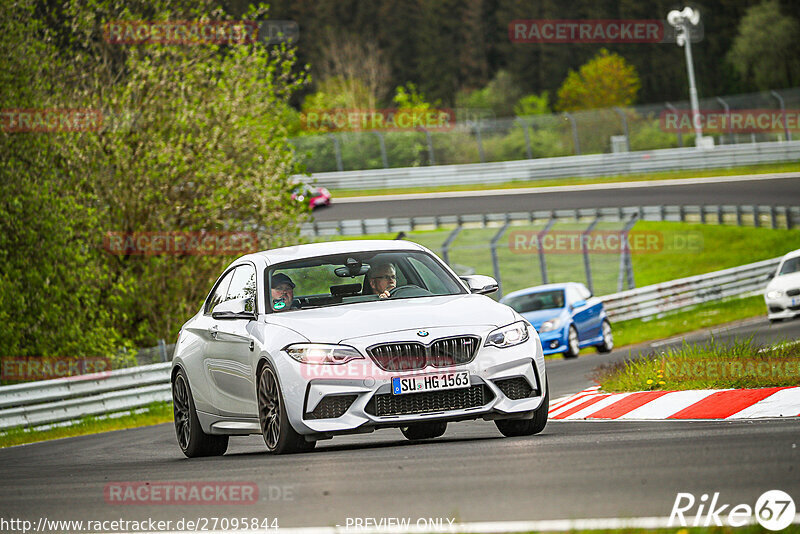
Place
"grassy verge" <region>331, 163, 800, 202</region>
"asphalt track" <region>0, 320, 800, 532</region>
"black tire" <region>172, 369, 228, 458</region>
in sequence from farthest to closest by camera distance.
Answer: "grassy verge" <region>331, 163, 800, 202</region>, "black tire" <region>172, 369, 228, 458</region>, "asphalt track" <region>0, 320, 800, 532</region>

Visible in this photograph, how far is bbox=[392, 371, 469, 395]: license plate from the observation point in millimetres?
8781

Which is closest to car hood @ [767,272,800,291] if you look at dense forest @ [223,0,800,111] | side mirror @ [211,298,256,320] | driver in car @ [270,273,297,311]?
driver in car @ [270,273,297,311]

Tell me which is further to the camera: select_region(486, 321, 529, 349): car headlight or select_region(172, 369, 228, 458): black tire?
select_region(172, 369, 228, 458): black tire

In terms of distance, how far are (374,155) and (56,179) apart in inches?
1550

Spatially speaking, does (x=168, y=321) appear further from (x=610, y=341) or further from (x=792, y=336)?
(x=792, y=336)

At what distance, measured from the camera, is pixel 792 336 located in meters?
19.8

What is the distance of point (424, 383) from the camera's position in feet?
28.9

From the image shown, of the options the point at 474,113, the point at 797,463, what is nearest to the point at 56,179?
the point at 797,463

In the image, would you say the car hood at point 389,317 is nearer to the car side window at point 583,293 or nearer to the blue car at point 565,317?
the blue car at point 565,317

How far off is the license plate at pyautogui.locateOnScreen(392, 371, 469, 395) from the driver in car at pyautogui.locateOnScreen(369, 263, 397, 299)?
1448 millimetres

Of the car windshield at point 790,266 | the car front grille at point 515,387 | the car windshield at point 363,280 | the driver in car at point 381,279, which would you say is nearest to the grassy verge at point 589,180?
the car windshield at point 790,266

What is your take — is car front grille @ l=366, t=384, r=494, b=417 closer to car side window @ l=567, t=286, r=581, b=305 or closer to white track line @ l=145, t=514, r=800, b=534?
white track line @ l=145, t=514, r=800, b=534

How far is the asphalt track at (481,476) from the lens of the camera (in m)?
6.04

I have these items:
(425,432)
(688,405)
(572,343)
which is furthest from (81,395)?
(688,405)
